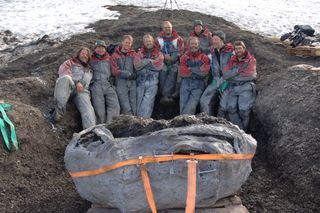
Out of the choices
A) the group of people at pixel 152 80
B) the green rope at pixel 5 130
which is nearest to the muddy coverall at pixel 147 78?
the group of people at pixel 152 80

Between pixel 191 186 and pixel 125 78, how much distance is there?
468 cm

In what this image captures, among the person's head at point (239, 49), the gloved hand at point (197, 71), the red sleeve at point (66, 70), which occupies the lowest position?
the gloved hand at point (197, 71)

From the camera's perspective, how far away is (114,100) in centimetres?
847

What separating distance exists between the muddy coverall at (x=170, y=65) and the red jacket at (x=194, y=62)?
0.59m

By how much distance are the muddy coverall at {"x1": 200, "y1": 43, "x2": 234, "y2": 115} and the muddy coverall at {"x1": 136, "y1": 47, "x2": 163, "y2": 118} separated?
3.45ft

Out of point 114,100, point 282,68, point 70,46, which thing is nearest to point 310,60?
point 282,68

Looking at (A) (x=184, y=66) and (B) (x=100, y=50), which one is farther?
(A) (x=184, y=66)

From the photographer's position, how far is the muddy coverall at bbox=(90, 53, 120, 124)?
836cm

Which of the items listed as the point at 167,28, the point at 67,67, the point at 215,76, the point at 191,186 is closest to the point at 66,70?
the point at 67,67

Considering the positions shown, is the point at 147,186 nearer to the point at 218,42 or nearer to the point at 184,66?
the point at 184,66

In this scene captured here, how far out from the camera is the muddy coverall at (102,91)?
836 centimetres

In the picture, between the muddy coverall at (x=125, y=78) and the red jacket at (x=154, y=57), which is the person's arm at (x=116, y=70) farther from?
the red jacket at (x=154, y=57)

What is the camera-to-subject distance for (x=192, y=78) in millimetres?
8633

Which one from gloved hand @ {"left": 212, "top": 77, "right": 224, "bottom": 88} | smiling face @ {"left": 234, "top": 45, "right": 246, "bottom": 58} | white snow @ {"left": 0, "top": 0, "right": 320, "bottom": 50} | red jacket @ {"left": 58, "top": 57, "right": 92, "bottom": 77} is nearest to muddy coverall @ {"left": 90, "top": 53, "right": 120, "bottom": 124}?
red jacket @ {"left": 58, "top": 57, "right": 92, "bottom": 77}
